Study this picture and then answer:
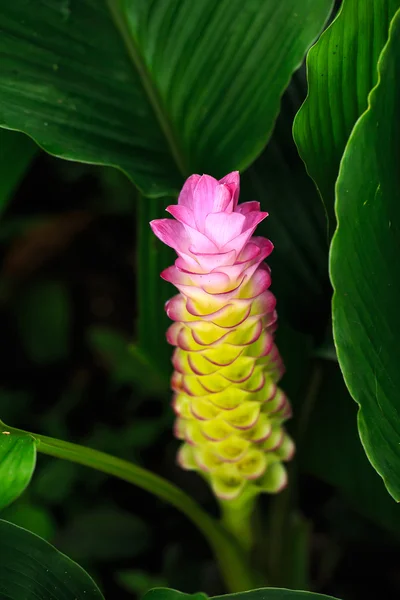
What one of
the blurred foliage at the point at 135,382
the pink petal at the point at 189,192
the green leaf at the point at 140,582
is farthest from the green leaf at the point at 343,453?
the pink petal at the point at 189,192

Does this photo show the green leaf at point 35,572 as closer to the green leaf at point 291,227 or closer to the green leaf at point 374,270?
the green leaf at point 374,270

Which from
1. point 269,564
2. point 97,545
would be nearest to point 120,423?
point 97,545

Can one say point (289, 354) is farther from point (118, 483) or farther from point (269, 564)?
point (118, 483)

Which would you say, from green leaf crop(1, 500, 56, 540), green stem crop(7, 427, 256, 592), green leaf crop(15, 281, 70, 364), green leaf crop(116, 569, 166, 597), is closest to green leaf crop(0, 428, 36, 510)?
green stem crop(7, 427, 256, 592)

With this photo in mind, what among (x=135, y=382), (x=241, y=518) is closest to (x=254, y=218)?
(x=241, y=518)

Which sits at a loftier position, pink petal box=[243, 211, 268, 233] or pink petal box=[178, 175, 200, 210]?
pink petal box=[243, 211, 268, 233]

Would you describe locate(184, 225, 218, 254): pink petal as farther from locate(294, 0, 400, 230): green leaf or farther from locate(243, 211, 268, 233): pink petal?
locate(294, 0, 400, 230): green leaf
